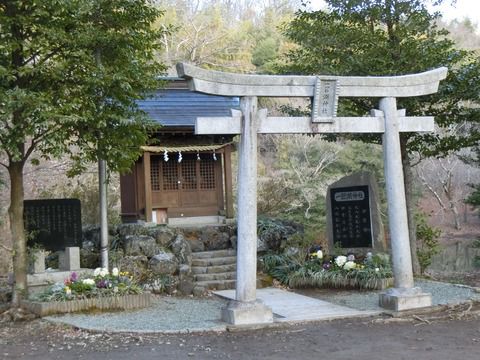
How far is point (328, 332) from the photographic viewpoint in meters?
7.45

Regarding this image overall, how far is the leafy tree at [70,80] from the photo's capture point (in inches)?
314

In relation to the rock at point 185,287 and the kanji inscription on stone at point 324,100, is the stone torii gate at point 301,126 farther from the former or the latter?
the rock at point 185,287

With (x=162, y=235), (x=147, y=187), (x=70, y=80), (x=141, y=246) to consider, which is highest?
(x=70, y=80)

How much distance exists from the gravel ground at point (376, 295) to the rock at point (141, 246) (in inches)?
130

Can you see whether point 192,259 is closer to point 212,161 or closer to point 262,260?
point 262,260

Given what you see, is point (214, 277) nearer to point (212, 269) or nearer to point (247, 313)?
point (212, 269)

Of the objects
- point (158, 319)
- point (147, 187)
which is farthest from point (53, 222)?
point (147, 187)

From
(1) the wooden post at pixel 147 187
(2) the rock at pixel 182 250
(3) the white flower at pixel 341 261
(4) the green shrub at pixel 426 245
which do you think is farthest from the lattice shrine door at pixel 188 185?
(4) the green shrub at pixel 426 245

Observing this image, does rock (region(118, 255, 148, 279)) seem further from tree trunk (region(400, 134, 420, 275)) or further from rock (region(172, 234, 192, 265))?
tree trunk (region(400, 134, 420, 275))

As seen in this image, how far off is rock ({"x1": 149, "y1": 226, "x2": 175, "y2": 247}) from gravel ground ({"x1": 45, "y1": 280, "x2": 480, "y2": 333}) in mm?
2089

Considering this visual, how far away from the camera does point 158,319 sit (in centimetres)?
838

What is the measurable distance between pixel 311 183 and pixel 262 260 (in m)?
12.4

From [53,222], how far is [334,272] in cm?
564

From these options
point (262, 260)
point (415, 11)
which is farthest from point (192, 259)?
point (415, 11)
